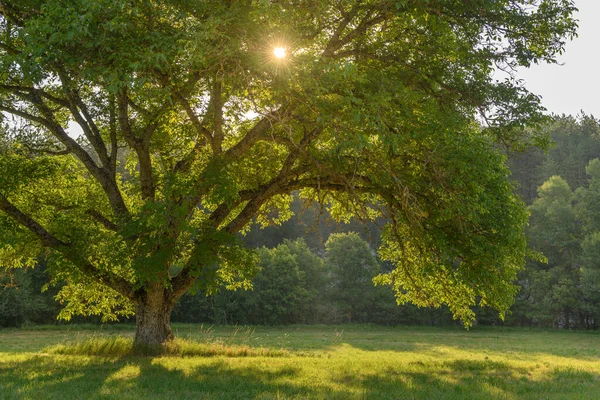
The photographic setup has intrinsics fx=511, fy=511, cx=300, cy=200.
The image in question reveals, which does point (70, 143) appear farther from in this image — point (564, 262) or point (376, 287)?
point (564, 262)

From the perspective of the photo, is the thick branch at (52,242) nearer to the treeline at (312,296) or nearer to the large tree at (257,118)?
the large tree at (257,118)

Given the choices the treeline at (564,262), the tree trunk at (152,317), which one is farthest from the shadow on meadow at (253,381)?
the treeline at (564,262)

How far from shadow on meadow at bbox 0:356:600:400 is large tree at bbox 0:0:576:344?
196 cm

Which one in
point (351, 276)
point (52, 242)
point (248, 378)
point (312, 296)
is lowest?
point (248, 378)

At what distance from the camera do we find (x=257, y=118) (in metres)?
15.4

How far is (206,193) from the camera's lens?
12.5 m

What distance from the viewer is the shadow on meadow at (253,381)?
8586mm

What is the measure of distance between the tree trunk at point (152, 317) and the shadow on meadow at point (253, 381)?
1213mm

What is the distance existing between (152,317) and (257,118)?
21.3 ft

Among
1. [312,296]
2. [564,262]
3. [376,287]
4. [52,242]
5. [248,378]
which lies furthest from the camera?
[376,287]

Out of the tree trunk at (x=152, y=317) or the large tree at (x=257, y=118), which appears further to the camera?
the tree trunk at (x=152, y=317)

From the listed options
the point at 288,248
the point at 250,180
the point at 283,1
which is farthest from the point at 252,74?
the point at 288,248

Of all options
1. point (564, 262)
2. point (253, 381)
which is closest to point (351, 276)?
point (564, 262)

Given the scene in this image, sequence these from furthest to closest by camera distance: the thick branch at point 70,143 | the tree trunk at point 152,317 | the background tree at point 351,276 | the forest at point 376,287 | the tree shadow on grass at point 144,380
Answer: the background tree at point 351,276 < the forest at point 376,287 < the tree trunk at point 152,317 < the thick branch at point 70,143 < the tree shadow on grass at point 144,380
